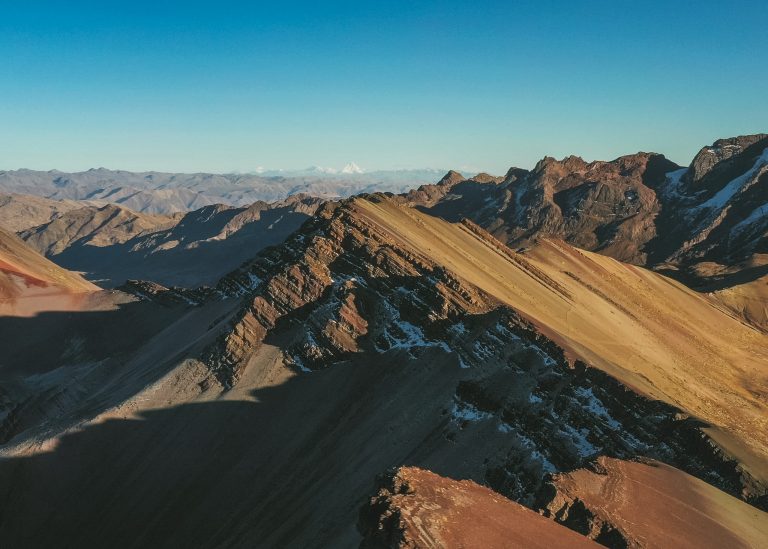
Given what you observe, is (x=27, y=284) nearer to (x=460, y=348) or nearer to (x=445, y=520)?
(x=460, y=348)

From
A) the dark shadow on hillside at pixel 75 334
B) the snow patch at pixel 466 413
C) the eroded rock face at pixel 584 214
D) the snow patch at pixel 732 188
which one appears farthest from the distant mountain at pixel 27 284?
the snow patch at pixel 732 188

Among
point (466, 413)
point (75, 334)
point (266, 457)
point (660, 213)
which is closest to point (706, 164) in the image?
point (660, 213)

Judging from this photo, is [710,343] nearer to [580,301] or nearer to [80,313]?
[580,301]

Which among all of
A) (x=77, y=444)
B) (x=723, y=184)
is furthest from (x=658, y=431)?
(x=723, y=184)

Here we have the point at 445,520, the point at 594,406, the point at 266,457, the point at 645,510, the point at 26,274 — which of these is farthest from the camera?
the point at 26,274

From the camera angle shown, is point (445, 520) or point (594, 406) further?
point (594, 406)

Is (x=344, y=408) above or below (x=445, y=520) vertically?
below
